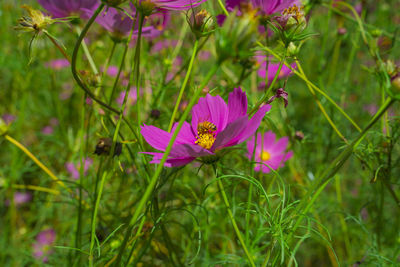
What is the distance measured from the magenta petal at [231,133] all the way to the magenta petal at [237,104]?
0.18ft

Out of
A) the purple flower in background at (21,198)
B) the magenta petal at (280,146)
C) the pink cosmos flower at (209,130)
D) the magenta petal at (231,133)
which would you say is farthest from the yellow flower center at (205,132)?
the purple flower in background at (21,198)

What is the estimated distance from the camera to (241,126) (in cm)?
34

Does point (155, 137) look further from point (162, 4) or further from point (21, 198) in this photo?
point (21, 198)

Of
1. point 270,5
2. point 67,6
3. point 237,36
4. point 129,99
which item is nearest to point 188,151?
point 237,36

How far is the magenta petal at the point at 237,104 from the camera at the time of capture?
419mm

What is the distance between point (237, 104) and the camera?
430 millimetres

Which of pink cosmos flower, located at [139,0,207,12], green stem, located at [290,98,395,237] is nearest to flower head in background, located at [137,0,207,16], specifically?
pink cosmos flower, located at [139,0,207,12]

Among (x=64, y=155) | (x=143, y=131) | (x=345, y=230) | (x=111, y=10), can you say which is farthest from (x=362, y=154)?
(x=64, y=155)

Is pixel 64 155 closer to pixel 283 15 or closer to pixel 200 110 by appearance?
pixel 200 110

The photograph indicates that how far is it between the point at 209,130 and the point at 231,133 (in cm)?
15

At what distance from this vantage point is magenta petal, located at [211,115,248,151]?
34cm

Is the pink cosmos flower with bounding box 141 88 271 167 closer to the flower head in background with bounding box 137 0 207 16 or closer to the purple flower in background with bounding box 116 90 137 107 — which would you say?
the flower head in background with bounding box 137 0 207 16

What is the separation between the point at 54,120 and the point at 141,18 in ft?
3.73

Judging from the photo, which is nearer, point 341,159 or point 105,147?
point 341,159
